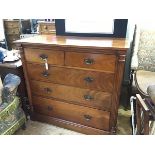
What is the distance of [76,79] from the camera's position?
1.52 meters

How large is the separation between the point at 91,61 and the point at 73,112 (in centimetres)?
59

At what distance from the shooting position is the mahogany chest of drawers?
1.36 m

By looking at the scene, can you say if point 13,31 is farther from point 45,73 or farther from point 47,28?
point 45,73

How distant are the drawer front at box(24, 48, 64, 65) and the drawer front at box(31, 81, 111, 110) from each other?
24cm

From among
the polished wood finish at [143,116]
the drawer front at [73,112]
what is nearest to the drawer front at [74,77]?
the drawer front at [73,112]

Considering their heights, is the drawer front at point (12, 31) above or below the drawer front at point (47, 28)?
below

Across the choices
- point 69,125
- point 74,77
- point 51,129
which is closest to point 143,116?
point 74,77

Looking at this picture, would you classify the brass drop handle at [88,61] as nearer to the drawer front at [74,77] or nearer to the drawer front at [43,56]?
the drawer front at [74,77]

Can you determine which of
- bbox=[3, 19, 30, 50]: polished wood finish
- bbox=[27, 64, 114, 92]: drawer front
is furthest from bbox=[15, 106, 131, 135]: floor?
bbox=[3, 19, 30, 50]: polished wood finish

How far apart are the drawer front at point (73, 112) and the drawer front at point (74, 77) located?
0.80ft

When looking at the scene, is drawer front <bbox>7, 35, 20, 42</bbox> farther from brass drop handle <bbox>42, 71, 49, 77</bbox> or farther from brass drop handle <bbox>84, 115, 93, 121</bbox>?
brass drop handle <bbox>84, 115, 93, 121</bbox>

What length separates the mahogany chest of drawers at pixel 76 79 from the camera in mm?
1357
